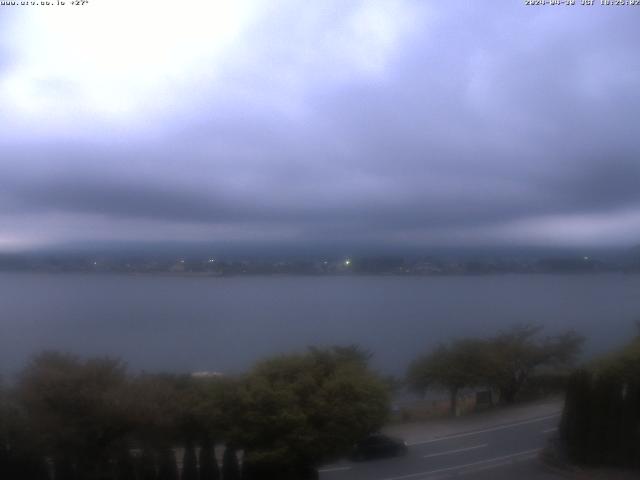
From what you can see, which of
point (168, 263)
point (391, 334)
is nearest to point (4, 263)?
point (168, 263)

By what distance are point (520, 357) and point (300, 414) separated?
3672mm

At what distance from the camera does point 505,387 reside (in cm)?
943

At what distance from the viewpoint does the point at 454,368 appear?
9156 mm

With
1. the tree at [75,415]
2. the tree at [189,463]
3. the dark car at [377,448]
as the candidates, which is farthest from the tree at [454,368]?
the tree at [75,415]

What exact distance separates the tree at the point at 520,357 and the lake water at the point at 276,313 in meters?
0.28

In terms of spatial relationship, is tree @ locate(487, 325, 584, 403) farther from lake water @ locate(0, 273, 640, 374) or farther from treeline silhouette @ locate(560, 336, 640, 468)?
treeline silhouette @ locate(560, 336, 640, 468)

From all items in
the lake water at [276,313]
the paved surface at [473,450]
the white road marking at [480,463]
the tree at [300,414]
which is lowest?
the white road marking at [480,463]

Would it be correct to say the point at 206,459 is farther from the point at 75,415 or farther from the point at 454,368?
the point at 454,368

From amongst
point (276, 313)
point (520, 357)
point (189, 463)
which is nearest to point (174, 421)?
point (189, 463)

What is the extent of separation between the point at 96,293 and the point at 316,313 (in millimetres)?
3845

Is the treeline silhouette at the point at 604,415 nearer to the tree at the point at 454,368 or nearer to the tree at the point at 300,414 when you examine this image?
the tree at the point at 454,368

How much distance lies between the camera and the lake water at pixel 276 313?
348 inches

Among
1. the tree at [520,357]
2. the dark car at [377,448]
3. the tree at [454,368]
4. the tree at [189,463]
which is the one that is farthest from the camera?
the tree at [520,357]

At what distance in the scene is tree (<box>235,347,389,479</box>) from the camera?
26.3 ft
